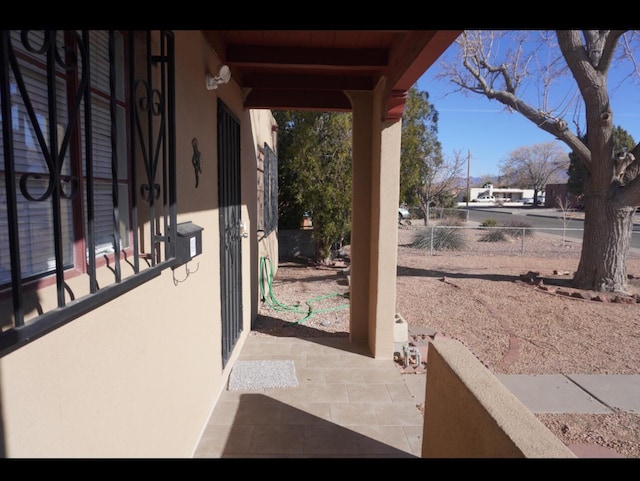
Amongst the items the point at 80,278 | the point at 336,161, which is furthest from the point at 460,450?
the point at 336,161

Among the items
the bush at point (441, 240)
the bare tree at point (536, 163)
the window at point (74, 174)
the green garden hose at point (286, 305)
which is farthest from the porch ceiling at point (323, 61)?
the bare tree at point (536, 163)

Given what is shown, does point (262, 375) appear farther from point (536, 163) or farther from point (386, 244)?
point (536, 163)

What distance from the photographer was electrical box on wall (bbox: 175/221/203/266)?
224 cm

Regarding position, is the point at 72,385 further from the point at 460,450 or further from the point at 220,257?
the point at 220,257

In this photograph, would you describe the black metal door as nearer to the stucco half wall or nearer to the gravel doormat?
the gravel doormat

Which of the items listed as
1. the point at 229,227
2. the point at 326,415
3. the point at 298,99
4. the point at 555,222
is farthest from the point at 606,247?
the point at 555,222

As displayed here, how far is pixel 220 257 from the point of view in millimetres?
3736

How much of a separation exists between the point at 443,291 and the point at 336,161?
3961mm

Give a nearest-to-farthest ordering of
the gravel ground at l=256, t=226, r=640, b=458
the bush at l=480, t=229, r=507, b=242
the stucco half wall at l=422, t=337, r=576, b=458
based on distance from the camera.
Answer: the stucco half wall at l=422, t=337, r=576, b=458 → the gravel ground at l=256, t=226, r=640, b=458 → the bush at l=480, t=229, r=507, b=242

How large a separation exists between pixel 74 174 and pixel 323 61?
10.1 ft

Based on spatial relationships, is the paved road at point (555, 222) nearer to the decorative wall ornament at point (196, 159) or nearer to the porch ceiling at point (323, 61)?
the porch ceiling at point (323, 61)

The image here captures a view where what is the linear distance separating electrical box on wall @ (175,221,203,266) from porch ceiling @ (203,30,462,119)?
167 centimetres

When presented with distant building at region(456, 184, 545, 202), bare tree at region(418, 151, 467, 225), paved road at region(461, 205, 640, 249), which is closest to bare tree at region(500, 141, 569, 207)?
distant building at region(456, 184, 545, 202)

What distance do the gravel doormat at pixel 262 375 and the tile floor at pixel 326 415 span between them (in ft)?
0.24
